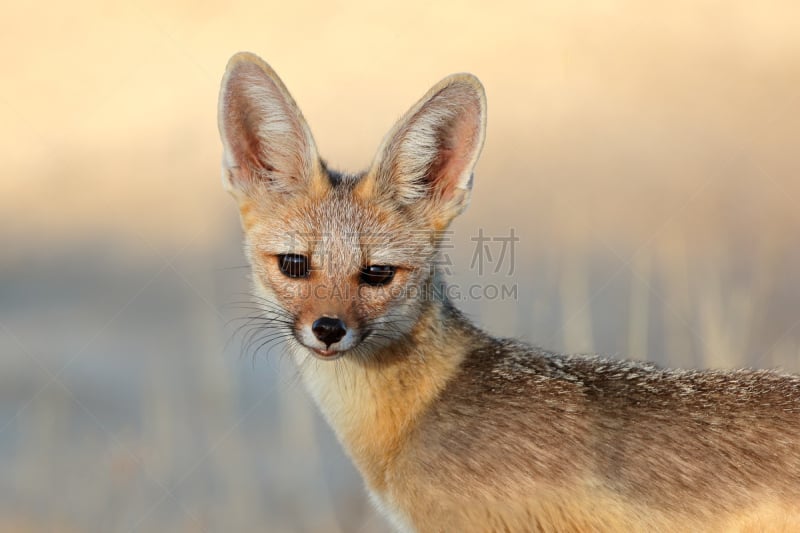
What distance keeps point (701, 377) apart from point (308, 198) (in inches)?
81.7

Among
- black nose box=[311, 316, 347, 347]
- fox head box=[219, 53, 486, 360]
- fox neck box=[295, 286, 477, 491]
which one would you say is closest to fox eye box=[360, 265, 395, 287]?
fox head box=[219, 53, 486, 360]

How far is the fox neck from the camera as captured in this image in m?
4.73

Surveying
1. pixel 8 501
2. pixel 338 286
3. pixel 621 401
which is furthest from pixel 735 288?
pixel 8 501

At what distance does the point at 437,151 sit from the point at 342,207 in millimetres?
547

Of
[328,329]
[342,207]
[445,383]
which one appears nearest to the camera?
[328,329]

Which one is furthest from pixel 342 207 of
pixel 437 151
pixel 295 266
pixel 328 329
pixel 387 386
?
pixel 387 386

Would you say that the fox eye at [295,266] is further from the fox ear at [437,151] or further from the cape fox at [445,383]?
the fox ear at [437,151]

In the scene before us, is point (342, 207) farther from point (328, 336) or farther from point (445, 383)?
point (445, 383)

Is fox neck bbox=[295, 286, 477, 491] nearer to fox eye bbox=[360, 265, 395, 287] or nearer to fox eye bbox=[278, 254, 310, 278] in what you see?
fox eye bbox=[360, 265, 395, 287]

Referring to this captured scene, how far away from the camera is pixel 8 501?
6480 millimetres

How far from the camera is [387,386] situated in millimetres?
4801

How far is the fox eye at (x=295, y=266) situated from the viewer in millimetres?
4812

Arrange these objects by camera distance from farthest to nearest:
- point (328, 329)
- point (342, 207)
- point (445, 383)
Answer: point (342, 207) < point (445, 383) < point (328, 329)

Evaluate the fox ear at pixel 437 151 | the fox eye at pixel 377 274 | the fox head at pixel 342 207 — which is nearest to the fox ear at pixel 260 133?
the fox head at pixel 342 207
